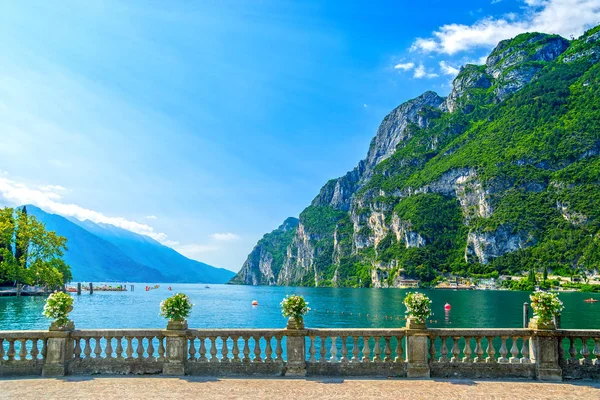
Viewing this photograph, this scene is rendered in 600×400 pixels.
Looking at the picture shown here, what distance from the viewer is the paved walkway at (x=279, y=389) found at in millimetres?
11312

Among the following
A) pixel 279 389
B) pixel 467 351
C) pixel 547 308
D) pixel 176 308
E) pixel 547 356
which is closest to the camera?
pixel 279 389

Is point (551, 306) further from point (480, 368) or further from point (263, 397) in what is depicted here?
point (263, 397)

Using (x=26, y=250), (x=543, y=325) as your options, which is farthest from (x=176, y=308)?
(x=26, y=250)

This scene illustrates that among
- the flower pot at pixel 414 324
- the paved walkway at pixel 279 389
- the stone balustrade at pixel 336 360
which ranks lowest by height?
the paved walkway at pixel 279 389

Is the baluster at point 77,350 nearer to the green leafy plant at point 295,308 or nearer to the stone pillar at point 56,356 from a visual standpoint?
the stone pillar at point 56,356

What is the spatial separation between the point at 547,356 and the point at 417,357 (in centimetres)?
347

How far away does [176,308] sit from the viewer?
1397cm

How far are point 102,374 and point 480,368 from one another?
10.4m

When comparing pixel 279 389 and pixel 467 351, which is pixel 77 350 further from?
pixel 467 351

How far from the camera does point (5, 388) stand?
1209 cm

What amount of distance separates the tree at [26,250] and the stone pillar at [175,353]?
94.7m

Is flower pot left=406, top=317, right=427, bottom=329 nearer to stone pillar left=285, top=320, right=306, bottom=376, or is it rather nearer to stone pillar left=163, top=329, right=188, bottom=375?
stone pillar left=285, top=320, right=306, bottom=376

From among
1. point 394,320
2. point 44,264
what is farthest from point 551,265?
point 44,264

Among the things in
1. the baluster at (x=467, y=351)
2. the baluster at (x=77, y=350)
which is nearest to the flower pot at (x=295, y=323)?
the baluster at (x=467, y=351)
